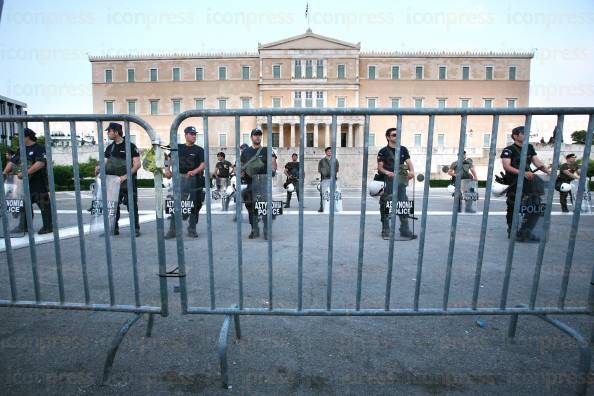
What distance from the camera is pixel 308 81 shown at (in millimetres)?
49875

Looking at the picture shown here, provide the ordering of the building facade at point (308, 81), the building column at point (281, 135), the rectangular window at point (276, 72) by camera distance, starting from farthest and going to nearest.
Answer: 1. the rectangular window at point (276, 72)
2. the building facade at point (308, 81)
3. the building column at point (281, 135)

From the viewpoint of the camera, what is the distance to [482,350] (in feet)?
7.97

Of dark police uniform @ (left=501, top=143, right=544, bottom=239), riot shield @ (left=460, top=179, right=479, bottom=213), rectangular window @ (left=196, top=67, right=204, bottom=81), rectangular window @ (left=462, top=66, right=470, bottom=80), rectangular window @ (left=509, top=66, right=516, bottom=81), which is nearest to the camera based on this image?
dark police uniform @ (left=501, top=143, right=544, bottom=239)

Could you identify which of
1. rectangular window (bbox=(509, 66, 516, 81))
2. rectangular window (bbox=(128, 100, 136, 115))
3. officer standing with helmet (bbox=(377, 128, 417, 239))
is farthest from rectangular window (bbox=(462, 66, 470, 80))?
officer standing with helmet (bbox=(377, 128, 417, 239))

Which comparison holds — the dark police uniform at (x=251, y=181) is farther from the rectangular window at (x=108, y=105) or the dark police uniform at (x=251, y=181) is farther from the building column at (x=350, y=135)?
the rectangular window at (x=108, y=105)

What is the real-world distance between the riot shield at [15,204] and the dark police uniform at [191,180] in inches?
77.4

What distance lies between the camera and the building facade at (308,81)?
162ft

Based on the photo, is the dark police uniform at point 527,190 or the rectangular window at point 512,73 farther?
the rectangular window at point 512,73

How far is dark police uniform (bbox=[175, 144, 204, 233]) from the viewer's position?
5.61 m

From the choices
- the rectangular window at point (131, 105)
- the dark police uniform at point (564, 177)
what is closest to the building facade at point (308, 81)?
the rectangular window at point (131, 105)

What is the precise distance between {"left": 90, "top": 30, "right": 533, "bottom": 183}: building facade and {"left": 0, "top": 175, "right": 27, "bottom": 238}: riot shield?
44061mm

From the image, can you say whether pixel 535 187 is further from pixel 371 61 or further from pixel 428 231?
pixel 371 61

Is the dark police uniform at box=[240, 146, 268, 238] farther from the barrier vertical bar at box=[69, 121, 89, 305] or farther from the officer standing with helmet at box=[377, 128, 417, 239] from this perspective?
the barrier vertical bar at box=[69, 121, 89, 305]

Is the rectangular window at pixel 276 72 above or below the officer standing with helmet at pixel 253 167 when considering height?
above
